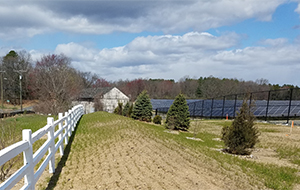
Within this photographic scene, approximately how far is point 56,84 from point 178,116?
25.5 metres

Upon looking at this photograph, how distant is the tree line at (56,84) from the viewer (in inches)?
1455

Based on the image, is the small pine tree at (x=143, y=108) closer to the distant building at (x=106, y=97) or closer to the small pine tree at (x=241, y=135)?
the small pine tree at (x=241, y=135)

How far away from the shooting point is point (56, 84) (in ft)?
124

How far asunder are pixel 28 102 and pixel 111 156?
61.6 m

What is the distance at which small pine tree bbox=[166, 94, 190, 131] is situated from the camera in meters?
18.0

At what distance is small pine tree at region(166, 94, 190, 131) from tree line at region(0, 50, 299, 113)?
6210 millimetres

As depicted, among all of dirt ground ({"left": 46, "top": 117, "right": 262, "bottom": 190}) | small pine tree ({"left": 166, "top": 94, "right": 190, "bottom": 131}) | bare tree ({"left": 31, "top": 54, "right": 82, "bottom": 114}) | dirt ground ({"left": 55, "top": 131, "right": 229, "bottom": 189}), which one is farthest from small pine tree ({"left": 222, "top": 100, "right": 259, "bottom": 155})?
bare tree ({"left": 31, "top": 54, "right": 82, "bottom": 114})

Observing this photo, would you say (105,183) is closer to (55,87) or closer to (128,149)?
(128,149)

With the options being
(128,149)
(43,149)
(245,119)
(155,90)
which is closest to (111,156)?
(128,149)

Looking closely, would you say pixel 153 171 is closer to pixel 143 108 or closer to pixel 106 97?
pixel 143 108

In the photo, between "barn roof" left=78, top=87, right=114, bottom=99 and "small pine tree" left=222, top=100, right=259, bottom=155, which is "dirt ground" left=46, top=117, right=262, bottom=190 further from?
"barn roof" left=78, top=87, right=114, bottom=99

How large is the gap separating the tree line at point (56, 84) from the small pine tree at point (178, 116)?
6.21 metres

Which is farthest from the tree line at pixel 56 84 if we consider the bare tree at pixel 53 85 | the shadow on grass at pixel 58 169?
the shadow on grass at pixel 58 169

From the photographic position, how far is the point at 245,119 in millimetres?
10117
